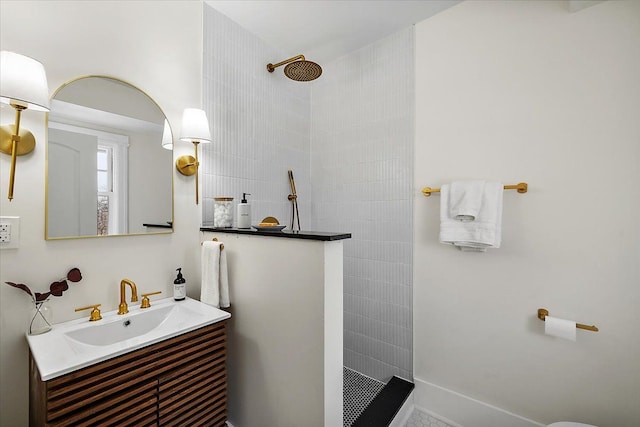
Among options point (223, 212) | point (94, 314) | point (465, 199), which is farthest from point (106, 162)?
point (465, 199)

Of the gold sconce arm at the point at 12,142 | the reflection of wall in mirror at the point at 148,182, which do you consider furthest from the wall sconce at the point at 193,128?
the gold sconce arm at the point at 12,142

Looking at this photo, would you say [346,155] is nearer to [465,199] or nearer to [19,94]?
[465,199]

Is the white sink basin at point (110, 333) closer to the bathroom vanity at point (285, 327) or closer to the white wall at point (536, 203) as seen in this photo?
the bathroom vanity at point (285, 327)

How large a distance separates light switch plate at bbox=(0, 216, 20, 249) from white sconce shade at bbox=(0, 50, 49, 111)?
452mm

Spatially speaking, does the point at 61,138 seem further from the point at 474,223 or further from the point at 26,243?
the point at 474,223

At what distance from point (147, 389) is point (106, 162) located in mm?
1055

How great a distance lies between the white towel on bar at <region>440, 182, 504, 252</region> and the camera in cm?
154

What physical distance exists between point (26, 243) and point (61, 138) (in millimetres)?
472

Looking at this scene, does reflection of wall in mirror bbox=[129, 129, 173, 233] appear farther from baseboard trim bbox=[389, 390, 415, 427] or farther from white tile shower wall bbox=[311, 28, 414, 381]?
baseboard trim bbox=[389, 390, 415, 427]

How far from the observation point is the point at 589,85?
138 cm

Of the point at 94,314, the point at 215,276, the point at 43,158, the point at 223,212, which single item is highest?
the point at 43,158

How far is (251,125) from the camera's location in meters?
2.08

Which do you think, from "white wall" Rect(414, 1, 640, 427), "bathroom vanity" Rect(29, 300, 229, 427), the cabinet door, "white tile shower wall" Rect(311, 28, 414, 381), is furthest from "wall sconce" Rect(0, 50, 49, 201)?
"white wall" Rect(414, 1, 640, 427)

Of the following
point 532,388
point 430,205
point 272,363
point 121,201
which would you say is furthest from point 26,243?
point 532,388
